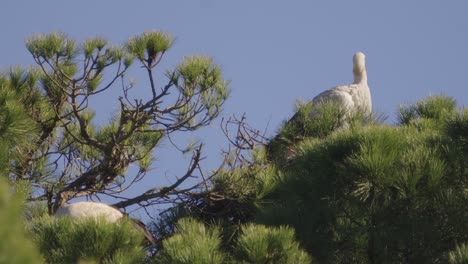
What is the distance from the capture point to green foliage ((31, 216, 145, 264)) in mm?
3826

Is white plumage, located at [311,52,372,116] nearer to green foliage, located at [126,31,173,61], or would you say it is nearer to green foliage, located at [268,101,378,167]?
green foliage, located at [268,101,378,167]

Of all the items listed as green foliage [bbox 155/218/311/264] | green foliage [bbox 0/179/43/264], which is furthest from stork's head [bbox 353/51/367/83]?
green foliage [bbox 0/179/43/264]

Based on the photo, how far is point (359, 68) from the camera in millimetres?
8758

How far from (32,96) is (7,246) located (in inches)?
171

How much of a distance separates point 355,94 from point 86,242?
15.7ft

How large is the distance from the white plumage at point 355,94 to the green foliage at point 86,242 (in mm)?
3982

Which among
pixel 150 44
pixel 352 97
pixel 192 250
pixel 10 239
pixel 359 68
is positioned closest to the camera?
pixel 10 239

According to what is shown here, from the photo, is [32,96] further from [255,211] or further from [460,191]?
[460,191]

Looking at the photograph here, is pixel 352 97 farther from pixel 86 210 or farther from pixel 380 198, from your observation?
pixel 86 210

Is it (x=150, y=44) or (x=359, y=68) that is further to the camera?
(x=359, y=68)

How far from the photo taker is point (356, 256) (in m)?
4.89

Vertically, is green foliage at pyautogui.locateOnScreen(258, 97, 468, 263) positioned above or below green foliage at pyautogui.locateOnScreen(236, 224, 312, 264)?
above

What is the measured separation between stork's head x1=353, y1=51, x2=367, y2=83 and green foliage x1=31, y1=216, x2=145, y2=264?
16.4ft

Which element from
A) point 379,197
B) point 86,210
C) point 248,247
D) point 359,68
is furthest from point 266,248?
point 359,68
